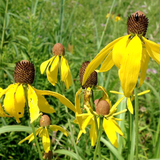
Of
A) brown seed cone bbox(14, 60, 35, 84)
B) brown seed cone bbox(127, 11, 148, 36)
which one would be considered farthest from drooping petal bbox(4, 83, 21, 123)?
brown seed cone bbox(127, 11, 148, 36)

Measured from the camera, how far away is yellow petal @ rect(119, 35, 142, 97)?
0.64 metres

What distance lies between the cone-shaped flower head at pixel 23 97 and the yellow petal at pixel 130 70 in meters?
0.26

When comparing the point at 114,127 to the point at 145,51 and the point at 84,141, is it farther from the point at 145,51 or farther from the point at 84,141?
the point at 84,141

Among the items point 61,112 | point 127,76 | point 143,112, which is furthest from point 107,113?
point 143,112

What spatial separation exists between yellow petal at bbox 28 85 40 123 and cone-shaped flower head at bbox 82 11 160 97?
215mm

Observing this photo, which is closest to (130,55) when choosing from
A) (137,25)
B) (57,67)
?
(137,25)

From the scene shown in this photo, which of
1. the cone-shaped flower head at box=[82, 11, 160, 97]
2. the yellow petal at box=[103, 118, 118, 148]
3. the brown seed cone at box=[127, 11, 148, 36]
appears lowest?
the yellow petal at box=[103, 118, 118, 148]

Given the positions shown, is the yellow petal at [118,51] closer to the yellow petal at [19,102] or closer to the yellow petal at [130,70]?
the yellow petal at [130,70]

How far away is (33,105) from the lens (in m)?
0.79

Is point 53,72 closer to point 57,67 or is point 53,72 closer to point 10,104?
point 57,67

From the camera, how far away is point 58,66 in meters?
1.35

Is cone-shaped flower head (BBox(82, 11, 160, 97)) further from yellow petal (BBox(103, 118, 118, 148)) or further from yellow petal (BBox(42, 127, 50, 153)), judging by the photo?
yellow petal (BBox(42, 127, 50, 153))

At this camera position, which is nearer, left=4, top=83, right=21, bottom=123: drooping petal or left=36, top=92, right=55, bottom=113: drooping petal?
left=4, top=83, right=21, bottom=123: drooping petal

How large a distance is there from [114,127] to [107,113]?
0.18 meters
